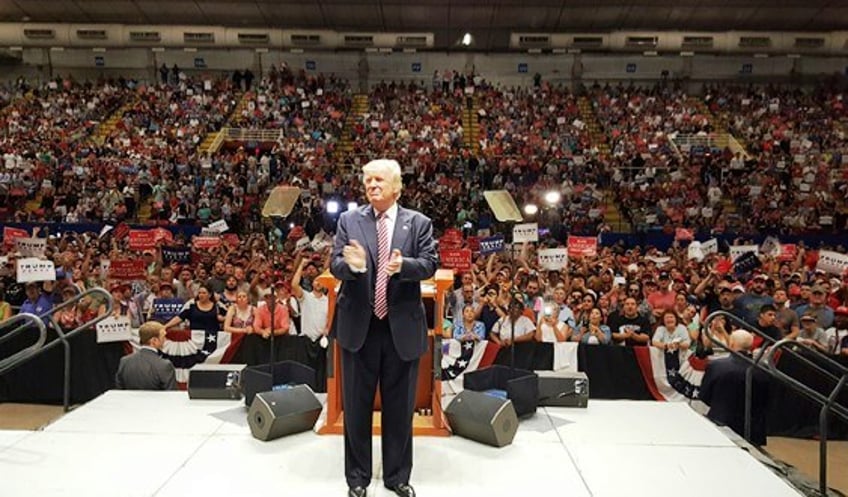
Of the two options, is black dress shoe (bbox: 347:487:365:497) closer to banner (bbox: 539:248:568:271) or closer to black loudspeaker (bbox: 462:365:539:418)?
black loudspeaker (bbox: 462:365:539:418)

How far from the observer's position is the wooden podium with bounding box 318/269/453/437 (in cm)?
441

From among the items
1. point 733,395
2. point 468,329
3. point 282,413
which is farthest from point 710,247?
point 282,413

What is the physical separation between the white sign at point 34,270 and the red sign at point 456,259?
4.55 metres

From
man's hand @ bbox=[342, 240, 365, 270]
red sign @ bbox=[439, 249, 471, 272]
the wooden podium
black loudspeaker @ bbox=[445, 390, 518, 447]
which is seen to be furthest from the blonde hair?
red sign @ bbox=[439, 249, 471, 272]

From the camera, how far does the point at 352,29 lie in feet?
82.6

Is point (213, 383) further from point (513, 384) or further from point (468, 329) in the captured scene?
point (468, 329)

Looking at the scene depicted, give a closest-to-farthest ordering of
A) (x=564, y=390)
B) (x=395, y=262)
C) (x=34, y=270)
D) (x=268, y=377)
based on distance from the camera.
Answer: (x=395, y=262) → (x=268, y=377) → (x=564, y=390) → (x=34, y=270)

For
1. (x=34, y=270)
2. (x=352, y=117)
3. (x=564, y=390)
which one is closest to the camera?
(x=564, y=390)

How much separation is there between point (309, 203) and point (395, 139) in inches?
209

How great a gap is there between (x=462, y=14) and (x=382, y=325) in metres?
21.7

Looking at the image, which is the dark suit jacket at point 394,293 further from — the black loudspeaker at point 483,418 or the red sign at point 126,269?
the red sign at point 126,269

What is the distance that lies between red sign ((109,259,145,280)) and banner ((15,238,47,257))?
5.38 feet

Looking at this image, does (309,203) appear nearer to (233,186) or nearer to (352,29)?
(233,186)

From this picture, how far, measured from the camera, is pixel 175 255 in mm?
10305
